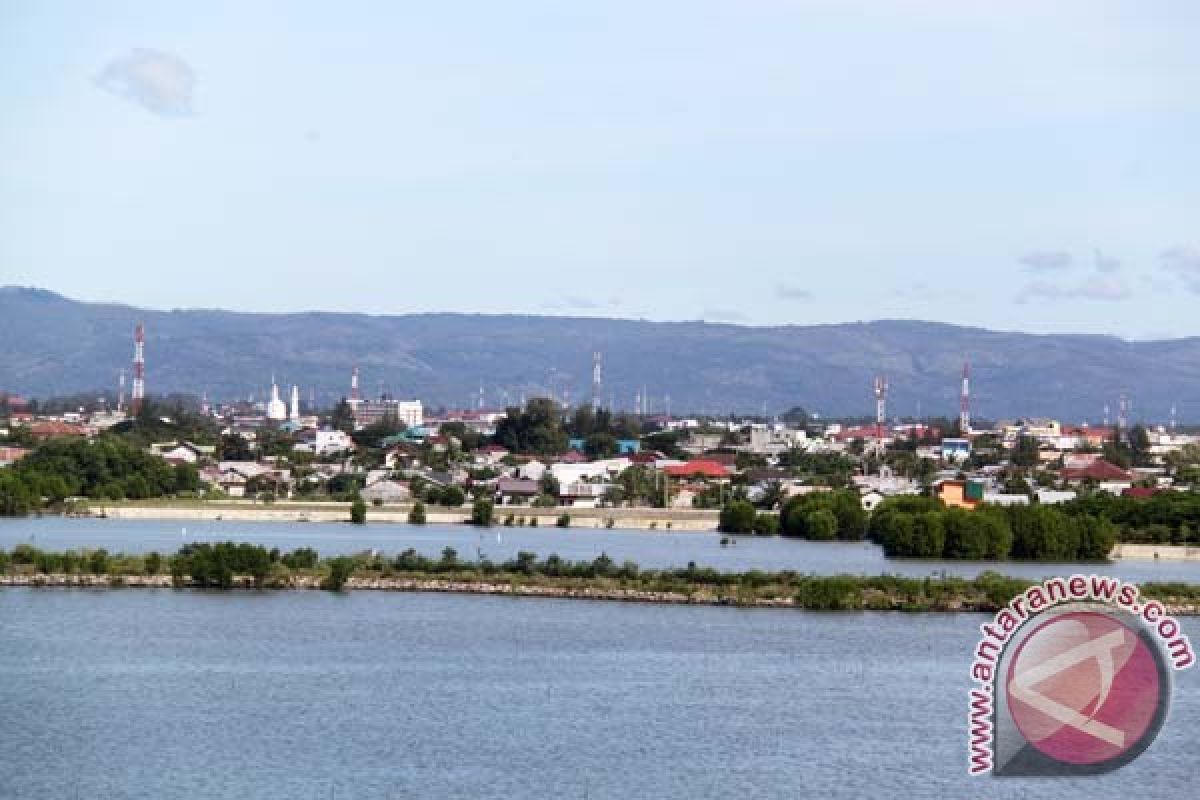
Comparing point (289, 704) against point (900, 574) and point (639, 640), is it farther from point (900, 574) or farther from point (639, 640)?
point (900, 574)

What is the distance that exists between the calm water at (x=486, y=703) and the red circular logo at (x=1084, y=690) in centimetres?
30

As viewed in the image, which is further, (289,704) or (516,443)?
(516,443)

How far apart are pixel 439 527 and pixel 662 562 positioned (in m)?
11.7

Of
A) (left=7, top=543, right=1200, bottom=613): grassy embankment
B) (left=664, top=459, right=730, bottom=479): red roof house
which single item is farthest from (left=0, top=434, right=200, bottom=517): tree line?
(left=7, top=543, right=1200, bottom=613): grassy embankment

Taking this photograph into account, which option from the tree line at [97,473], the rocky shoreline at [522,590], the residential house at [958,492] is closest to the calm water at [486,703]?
the rocky shoreline at [522,590]

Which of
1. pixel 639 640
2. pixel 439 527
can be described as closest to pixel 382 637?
pixel 639 640

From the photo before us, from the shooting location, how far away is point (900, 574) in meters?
33.7

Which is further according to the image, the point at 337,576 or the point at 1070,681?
the point at 337,576

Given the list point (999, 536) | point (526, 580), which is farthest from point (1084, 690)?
point (999, 536)

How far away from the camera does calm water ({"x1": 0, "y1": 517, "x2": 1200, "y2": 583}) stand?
117 ft

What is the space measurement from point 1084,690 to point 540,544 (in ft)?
71.5

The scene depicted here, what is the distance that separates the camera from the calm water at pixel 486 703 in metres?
16.7

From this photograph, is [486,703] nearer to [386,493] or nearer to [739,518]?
[739,518]

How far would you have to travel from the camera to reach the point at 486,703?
20203mm
